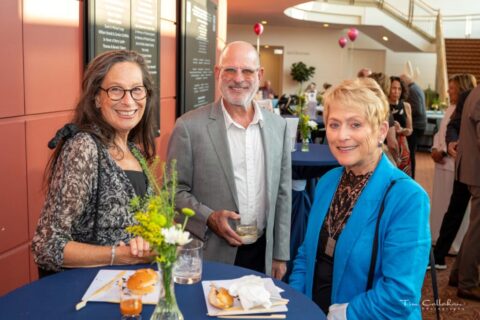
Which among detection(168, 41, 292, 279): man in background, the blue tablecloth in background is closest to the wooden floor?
the blue tablecloth in background

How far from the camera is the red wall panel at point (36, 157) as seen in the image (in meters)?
2.62

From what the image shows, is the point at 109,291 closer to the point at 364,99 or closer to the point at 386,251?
the point at 386,251

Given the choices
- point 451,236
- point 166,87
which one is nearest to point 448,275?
point 451,236

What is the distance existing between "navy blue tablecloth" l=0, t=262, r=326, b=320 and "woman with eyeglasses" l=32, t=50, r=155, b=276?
86 millimetres

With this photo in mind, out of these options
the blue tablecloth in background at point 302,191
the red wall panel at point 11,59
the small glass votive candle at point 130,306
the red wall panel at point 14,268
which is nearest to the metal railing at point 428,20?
the blue tablecloth in background at point 302,191

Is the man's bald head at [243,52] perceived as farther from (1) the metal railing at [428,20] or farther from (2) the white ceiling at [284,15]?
(1) the metal railing at [428,20]

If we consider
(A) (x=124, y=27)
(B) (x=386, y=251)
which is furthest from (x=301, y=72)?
(B) (x=386, y=251)

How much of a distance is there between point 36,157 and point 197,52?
3.71 metres

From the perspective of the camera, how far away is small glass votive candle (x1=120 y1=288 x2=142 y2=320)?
1515 mm

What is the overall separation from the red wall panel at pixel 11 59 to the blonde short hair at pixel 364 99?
1.41 metres

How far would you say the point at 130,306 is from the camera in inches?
59.7

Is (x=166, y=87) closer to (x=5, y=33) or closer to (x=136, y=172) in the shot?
(x=5, y=33)

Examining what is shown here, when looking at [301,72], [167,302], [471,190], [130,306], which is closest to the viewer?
[167,302]

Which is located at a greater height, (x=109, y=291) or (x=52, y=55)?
(x=52, y=55)
